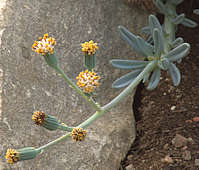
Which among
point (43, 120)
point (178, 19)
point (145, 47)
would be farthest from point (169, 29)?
point (43, 120)

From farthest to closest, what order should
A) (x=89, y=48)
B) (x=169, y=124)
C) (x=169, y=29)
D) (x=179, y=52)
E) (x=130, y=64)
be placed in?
(x=169, y=29) → (x=169, y=124) → (x=130, y=64) → (x=179, y=52) → (x=89, y=48)

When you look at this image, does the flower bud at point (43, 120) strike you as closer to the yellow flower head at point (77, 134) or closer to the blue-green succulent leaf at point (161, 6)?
the yellow flower head at point (77, 134)

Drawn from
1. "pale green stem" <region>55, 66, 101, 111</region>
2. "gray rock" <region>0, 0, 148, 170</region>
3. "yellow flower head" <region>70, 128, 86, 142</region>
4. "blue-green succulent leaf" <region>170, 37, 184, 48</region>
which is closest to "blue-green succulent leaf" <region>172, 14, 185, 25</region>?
"blue-green succulent leaf" <region>170, 37, 184, 48</region>

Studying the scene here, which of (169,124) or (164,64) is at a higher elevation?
(164,64)

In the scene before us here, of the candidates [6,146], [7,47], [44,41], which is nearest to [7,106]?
[6,146]

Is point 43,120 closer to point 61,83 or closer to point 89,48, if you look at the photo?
point 89,48

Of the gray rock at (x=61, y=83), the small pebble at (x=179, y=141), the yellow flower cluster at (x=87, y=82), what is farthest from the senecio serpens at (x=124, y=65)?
the small pebble at (x=179, y=141)

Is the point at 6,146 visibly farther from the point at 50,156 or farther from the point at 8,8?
the point at 8,8
